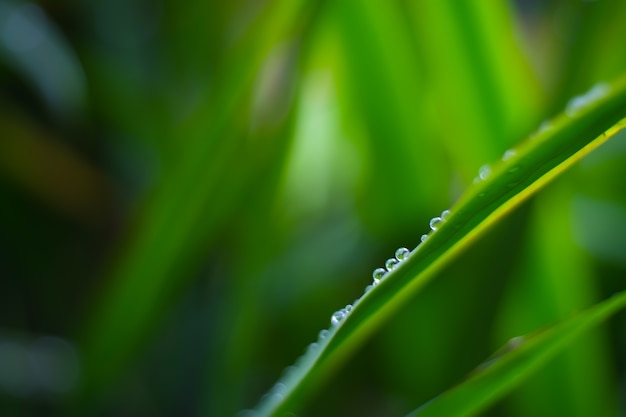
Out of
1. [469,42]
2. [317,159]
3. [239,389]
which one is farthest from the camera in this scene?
[317,159]

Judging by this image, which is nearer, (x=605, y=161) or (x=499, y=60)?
(x=499, y=60)

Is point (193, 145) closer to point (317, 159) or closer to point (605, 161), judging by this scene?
point (317, 159)

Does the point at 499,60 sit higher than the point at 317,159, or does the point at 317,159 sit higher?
the point at 317,159

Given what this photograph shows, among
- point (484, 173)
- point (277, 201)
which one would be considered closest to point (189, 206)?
point (277, 201)

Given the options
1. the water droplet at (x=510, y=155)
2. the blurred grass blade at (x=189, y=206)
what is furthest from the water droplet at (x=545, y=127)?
the blurred grass blade at (x=189, y=206)

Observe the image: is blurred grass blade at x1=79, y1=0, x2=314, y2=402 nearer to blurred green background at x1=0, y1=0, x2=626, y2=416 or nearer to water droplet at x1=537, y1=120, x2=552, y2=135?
blurred green background at x1=0, y1=0, x2=626, y2=416

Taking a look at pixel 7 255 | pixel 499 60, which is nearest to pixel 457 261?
pixel 499 60

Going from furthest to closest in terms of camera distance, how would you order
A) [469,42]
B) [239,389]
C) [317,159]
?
[317,159], [239,389], [469,42]
